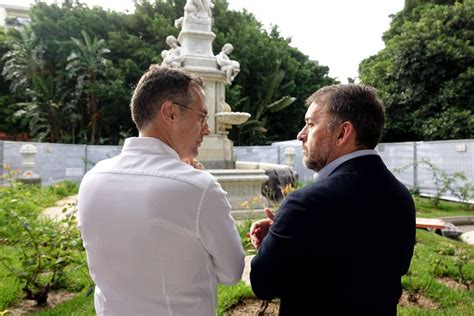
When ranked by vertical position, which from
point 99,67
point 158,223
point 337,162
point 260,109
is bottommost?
point 158,223

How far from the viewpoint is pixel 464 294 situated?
3.46 meters

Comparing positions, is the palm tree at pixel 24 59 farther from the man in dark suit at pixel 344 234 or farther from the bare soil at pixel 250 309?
the man in dark suit at pixel 344 234

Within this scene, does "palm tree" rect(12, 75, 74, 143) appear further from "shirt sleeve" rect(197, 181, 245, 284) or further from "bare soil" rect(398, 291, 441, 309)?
"shirt sleeve" rect(197, 181, 245, 284)

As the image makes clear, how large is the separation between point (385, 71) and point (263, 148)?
616cm

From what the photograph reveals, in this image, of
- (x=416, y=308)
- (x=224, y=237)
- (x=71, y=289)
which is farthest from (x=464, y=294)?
(x=71, y=289)

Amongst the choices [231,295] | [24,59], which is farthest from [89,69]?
[231,295]

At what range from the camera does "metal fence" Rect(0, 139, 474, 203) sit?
1135 centimetres

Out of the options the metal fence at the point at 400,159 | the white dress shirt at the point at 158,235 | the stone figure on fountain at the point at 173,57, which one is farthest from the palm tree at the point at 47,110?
the white dress shirt at the point at 158,235

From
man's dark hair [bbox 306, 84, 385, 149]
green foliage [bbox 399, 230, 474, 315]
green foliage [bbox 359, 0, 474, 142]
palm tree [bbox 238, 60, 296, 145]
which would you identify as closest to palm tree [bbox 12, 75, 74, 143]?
palm tree [bbox 238, 60, 296, 145]

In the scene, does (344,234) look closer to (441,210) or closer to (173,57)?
(173,57)

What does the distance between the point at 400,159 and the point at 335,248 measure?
13.5 meters

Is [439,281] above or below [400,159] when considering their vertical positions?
below

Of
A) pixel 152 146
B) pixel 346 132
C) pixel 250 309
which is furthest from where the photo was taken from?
pixel 250 309

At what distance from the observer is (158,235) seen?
1194 millimetres
